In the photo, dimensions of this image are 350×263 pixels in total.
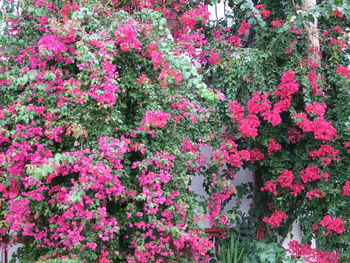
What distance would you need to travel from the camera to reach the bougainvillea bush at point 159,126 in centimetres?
320

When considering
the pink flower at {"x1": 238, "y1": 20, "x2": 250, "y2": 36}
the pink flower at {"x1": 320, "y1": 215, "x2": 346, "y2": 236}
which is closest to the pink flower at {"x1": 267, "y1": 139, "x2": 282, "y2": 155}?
the pink flower at {"x1": 320, "y1": 215, "x2": 346, "y2": 236}

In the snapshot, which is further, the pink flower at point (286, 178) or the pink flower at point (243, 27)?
the pink flower at point (243, 27)

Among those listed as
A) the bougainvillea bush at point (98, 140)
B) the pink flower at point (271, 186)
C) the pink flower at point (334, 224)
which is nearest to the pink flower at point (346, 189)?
the pink flower at point (334, 224)

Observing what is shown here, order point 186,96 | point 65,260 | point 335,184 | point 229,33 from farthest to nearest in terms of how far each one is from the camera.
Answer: point 229,33 < point 335,184 < point 186,96 < point 65,260

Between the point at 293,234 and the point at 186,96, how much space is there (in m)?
2.08

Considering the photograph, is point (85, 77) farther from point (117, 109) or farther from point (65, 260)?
point (65, 260)

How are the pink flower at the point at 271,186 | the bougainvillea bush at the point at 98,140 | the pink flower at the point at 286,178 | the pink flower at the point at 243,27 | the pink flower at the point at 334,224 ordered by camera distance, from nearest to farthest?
the bougainvillea bush at the point at 98,140 < the pink flower at the point at 334,224 < the pink flower at the point at 286,178 < the pink flower at the point at 271,186 < the pink flower at the point at 243,27

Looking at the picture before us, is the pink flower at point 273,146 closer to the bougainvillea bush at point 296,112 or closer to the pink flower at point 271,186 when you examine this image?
the bougainvillea bush at point 296,112

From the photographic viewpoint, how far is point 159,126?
3342 mm


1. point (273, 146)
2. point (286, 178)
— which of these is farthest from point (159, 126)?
point (286, 178)

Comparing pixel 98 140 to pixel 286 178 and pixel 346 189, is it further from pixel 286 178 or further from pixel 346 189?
pixel 346 189

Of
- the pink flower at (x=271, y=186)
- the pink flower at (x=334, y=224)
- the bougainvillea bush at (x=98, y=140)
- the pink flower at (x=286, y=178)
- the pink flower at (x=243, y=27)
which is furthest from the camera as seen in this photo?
the pink flower at (x=243, y=27)

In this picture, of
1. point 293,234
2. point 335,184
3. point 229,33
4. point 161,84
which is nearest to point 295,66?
point 229,33

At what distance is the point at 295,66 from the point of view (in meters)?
4.28
